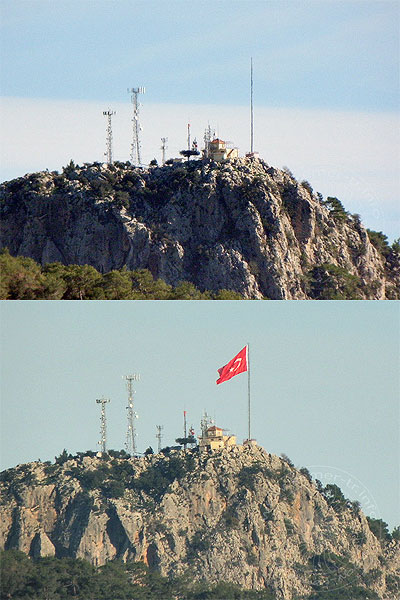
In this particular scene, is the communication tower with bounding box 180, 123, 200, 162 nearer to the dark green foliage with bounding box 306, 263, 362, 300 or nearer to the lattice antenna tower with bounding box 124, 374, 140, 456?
the dark green foliage with bounding box 306, 263, 362, 300

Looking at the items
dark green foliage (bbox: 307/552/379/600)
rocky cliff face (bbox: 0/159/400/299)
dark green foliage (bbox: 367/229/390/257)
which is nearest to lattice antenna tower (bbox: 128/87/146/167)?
rocky cliff face (bbox: 0/159/400/299)

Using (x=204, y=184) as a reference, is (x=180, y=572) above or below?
below

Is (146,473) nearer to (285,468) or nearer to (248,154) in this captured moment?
(285,468)

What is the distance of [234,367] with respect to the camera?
32.5 meters

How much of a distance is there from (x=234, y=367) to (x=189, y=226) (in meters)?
52.8

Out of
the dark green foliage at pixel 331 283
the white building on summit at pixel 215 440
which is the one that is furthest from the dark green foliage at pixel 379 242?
the white building on summit at pixel 215 440

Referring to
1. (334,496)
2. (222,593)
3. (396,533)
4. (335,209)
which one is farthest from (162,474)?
(335,209)

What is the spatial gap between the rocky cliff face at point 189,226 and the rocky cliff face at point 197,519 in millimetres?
45100

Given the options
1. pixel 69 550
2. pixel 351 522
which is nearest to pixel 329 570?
pixel 351 522

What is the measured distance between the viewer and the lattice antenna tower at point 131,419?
3275cm

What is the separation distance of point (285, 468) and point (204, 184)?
50.4 metres

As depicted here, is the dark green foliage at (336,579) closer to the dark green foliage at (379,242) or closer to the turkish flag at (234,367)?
the turkish flag at (234,367)

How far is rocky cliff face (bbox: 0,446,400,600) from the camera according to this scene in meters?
33.1

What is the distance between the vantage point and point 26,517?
33.0 metres
